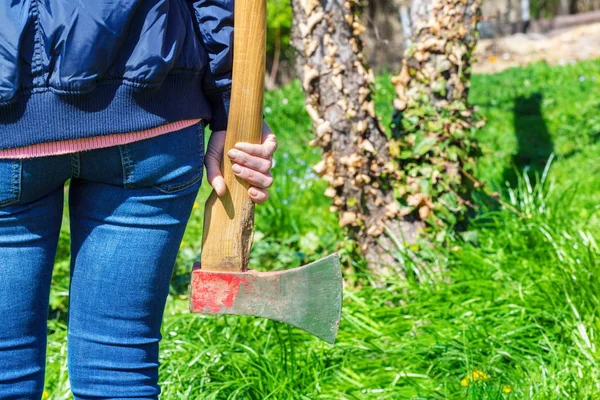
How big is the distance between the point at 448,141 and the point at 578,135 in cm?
302

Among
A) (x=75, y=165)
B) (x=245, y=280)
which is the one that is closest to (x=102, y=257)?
(x=75, y=165)

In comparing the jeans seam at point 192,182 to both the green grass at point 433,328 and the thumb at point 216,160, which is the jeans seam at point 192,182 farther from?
the green grass at point 433,328

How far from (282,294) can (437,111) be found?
1850 millimetres

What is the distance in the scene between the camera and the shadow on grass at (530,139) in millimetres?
5117

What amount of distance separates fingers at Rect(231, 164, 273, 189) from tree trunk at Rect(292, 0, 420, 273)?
164cm

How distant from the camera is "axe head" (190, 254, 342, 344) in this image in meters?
1.57

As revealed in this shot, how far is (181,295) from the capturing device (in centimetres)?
367

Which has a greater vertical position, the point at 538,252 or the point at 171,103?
the point at 171,103

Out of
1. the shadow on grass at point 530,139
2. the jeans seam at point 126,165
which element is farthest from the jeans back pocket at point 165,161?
the shadow on grass at point 530,139

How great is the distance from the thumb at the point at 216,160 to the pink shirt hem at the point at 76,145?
0.73 ft

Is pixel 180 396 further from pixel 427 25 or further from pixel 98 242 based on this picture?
pixel 427 25

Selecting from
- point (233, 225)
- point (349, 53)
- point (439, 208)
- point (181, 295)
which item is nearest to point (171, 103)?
point (233, 225)

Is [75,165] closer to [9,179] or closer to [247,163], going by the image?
[9,179]

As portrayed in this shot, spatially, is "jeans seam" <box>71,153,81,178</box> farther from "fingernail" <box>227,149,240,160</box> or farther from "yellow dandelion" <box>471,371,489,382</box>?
"yellow dandelion" <box>471,371,489,382</box>
